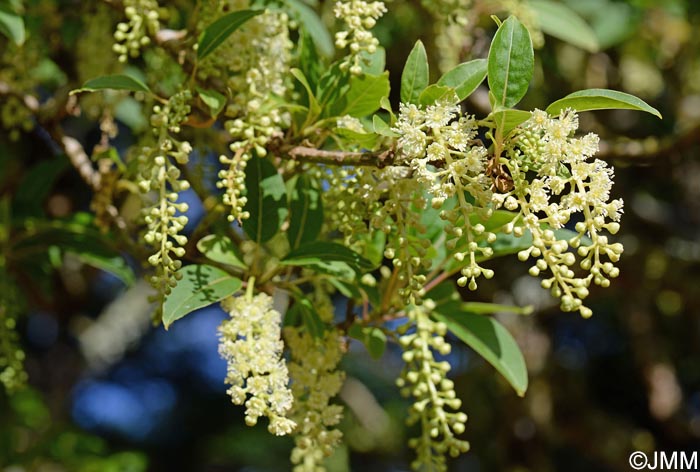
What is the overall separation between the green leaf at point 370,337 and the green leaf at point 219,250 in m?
0.22

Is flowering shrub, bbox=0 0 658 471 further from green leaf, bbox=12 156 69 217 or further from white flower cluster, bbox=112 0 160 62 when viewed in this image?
green leaf, bbox=12 156 69 217

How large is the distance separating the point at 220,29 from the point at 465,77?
1.26 ft

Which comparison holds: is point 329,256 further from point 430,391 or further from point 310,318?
point 430,391

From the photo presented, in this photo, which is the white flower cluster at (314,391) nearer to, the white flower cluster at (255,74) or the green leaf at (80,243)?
the white flower cluster at (255,74)

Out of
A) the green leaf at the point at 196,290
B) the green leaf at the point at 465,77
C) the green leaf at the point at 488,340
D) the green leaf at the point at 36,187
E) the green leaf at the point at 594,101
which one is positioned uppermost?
the green leaf at the point at 594,101

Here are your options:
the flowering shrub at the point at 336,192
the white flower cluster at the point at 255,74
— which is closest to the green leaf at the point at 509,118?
the flowering shrub at the point at 336,192

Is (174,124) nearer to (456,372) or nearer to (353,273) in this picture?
(353,273)

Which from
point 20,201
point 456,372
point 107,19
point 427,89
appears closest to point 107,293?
point 456,372

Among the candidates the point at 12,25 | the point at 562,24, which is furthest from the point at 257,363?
the point at 562,24

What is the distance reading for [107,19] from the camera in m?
1.73

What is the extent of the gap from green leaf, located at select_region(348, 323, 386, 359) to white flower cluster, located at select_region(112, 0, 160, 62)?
584 millimetres

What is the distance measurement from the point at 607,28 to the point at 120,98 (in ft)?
5.31

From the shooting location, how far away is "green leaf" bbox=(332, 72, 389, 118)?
1187 mm

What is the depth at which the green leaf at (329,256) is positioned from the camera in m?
1.21
